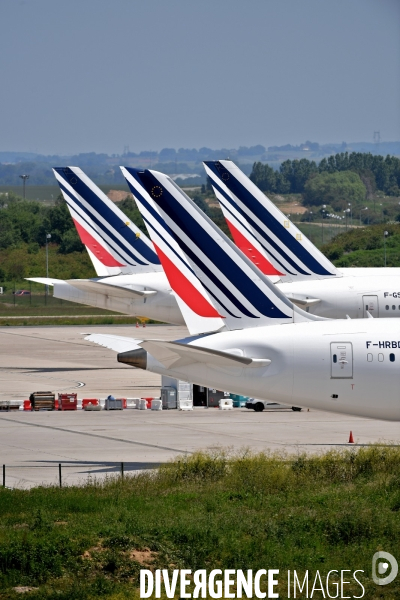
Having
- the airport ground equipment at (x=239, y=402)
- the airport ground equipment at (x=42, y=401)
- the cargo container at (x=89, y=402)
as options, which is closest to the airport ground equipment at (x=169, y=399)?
the airport ground equipment at (x=239, y=402)

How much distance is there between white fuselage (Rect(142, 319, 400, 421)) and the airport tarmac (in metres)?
3.90

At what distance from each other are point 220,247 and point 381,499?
11.3 meters

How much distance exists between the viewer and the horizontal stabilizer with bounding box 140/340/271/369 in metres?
35.1

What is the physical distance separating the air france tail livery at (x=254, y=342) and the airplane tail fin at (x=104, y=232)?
35.8 metres

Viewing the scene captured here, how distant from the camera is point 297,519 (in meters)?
28.5

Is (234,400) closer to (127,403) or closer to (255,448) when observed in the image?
(127,403)

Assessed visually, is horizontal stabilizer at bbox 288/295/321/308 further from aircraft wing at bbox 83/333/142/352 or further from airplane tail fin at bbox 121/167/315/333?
aircraft wing at bbox 83/333/142/352

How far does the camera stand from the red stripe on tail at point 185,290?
38.8 metres

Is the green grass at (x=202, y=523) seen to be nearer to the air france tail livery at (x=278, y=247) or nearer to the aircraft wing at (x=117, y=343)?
the aircraft wing at (x=117, y=343)

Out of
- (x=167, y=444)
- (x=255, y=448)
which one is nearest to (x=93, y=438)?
(x=167, y=444)

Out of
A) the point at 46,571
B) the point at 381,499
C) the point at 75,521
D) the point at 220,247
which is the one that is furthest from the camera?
the point at 220,247

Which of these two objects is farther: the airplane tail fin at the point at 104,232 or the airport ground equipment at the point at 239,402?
the airplane tail fin at the point at 104,232

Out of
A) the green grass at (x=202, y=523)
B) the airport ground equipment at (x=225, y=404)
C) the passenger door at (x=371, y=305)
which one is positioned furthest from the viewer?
the passenger door at (x=371, y=305)

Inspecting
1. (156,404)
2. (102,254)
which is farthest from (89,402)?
(102,254)
